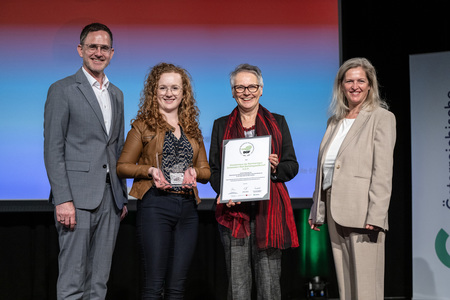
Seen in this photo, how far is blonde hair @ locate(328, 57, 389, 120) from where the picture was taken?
2.61 metres

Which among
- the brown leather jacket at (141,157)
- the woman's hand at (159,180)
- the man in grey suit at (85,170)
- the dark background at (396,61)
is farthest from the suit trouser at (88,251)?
the dark background at (396,61)

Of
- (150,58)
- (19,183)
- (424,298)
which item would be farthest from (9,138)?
(424,298)

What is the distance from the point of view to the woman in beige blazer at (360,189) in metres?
2.42

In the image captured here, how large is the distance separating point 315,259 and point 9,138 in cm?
298

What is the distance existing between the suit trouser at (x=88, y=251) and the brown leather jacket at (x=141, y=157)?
0.62 ft

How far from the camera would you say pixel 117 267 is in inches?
163

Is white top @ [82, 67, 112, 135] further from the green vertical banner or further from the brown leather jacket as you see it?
the green vertical banner

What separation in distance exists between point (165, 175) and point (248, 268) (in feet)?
2.38

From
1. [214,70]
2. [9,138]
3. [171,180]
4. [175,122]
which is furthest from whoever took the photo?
[214,70]

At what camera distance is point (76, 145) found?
2.47m

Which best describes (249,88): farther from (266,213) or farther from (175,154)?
(266,213)

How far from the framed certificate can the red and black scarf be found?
11 cm

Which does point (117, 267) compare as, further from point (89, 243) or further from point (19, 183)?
point (89, 243)

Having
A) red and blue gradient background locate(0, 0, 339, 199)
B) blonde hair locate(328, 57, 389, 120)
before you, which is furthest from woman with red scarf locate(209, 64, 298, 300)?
red and blue gradient background locate(0, 0, 339, 199)
